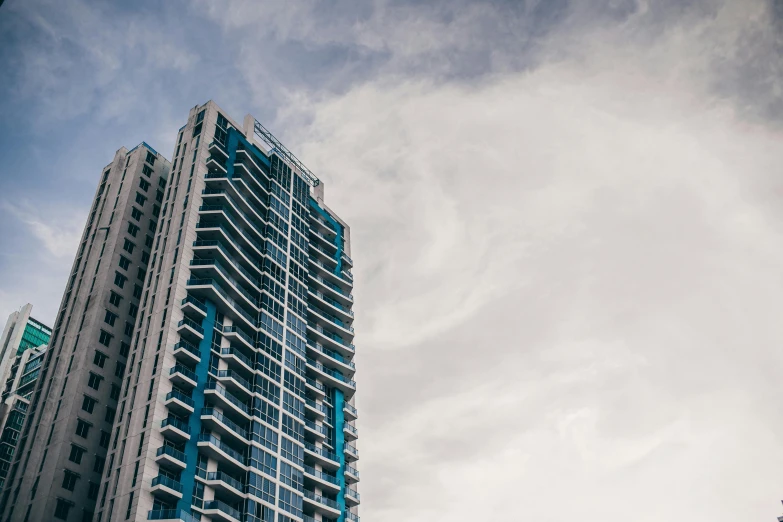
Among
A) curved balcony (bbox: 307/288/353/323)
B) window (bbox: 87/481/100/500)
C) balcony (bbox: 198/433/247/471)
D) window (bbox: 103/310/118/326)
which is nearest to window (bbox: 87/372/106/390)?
window (bbox: 103/310/118/326)

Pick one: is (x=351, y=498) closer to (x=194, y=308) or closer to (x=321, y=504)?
(x=321, y=504)

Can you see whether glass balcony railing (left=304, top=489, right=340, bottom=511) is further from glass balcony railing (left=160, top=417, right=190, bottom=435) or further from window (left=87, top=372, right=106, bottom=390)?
window (left=87, top=372, right=106, bottom=390)

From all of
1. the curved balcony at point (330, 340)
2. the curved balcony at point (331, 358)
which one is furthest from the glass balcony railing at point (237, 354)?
the curved balcony at point (330, 340)

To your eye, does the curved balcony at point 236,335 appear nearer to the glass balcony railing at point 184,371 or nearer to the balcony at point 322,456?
the glass balcony railing at point 184,371

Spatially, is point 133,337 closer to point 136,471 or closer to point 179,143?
point 136,471

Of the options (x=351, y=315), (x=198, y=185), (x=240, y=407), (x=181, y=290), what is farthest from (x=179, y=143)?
(x=240, y=407)

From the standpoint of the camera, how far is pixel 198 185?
97500 millimetres

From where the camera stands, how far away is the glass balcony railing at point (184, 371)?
77.4 metres

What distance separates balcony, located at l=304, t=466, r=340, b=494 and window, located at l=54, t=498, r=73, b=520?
2863 cm

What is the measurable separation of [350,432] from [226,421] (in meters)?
26.0

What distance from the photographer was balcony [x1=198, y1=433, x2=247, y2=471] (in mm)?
75206

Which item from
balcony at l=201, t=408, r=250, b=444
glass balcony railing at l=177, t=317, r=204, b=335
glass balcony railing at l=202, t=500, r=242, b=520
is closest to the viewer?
glass balcony railing at l=202, t=500, r=242, b=520

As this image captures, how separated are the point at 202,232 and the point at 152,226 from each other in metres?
14.5

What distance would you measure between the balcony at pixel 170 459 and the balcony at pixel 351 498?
96.3 ft
